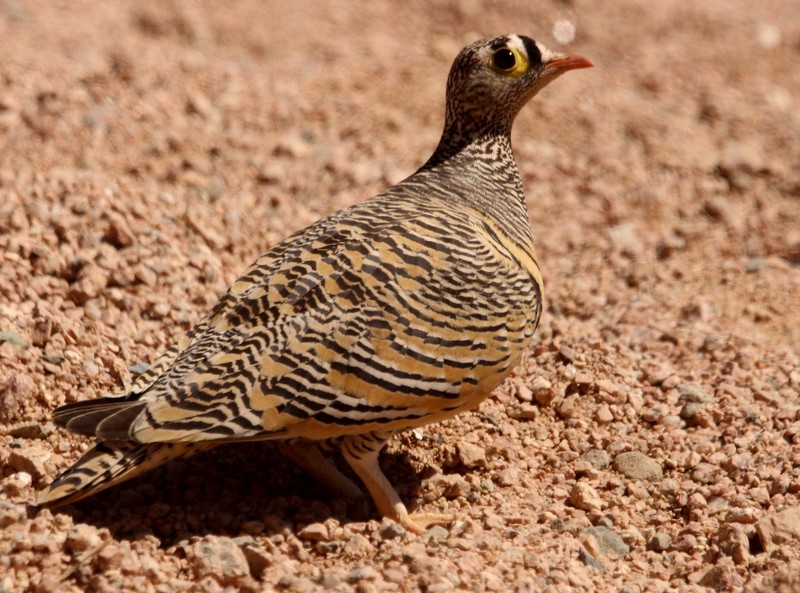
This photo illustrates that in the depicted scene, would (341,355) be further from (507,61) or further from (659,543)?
(507,61)

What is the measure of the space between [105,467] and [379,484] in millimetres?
1294

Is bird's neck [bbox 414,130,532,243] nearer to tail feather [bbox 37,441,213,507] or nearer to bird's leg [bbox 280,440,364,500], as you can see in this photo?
bird's leg [bbox 280,440,364,500]

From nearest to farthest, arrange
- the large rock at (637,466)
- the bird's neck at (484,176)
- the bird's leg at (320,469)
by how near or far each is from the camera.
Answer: the bird's leg at (320,469) → the large rock at (637,466) → the bird's neck at (484,176)

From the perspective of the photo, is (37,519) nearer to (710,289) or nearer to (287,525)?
(287,525)

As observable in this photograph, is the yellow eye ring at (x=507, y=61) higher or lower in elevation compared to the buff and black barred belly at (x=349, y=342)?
higher

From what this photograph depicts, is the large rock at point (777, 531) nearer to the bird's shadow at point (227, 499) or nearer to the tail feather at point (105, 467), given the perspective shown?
the bird's shadow at point (227, 499)

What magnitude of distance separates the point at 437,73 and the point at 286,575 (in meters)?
7.52

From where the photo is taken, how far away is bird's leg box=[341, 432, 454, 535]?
502 centimetres

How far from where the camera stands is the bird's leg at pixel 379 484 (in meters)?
5.02

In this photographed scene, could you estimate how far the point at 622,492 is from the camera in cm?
558

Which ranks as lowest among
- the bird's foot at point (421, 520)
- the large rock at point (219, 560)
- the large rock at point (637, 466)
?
the large rock at point (219, 560)

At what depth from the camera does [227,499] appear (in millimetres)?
5125

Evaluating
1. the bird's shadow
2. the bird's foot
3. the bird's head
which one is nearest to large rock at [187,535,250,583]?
the bird's shadow

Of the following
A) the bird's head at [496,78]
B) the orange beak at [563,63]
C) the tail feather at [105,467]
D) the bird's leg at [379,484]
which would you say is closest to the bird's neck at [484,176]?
the bird's head at [496,78]
